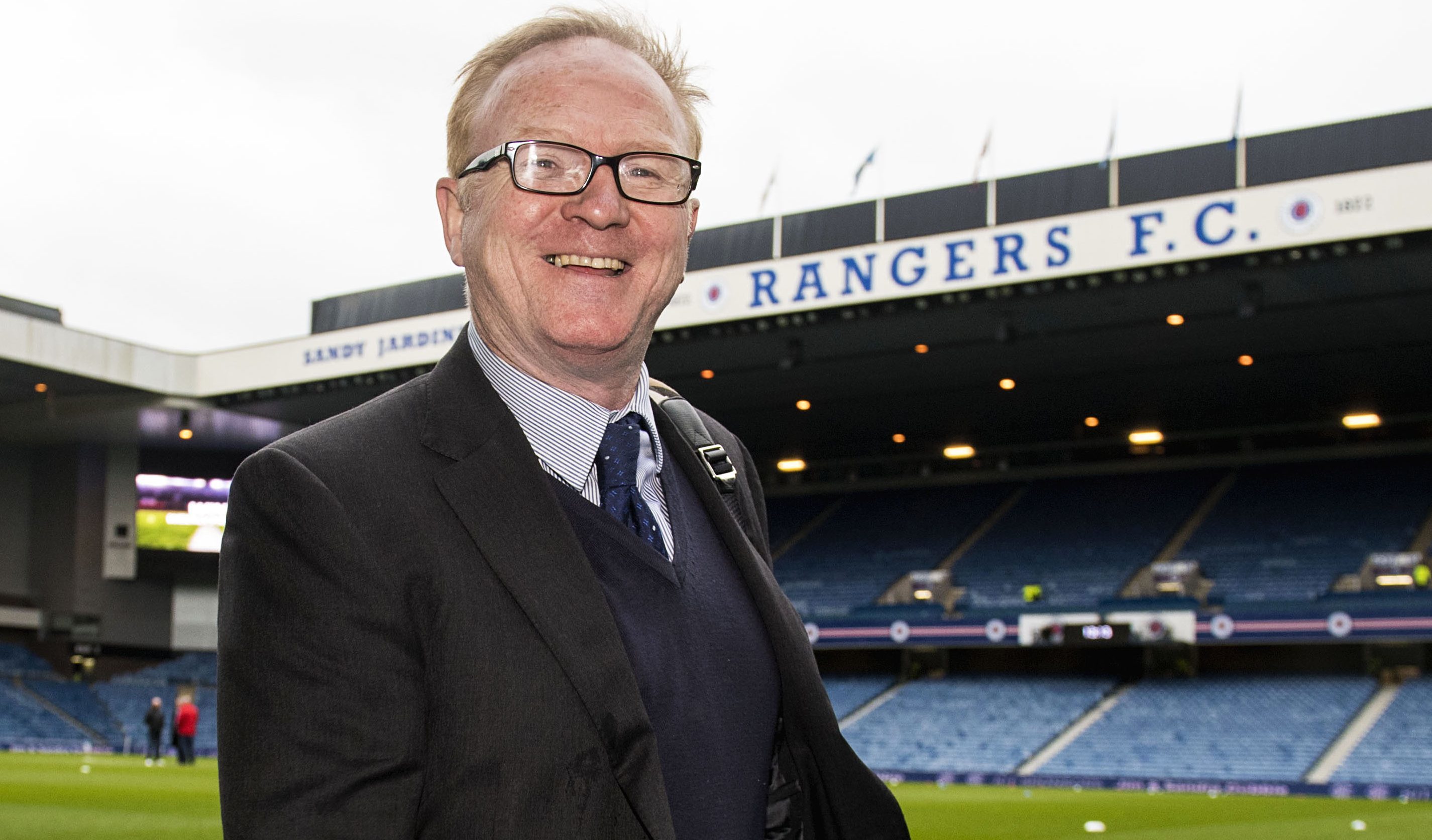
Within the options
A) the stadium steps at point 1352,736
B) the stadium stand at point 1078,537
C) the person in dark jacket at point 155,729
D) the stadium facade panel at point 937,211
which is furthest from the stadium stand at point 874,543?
the person in dark jacket at point 155,729

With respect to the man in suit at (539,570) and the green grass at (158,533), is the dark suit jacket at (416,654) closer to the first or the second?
the man in suit at (539,570)

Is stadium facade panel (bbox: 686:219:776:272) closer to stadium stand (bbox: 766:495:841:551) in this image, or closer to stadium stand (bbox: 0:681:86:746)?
stadium stand (bbox: 766:495:841:551)

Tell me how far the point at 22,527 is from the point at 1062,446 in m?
30.1

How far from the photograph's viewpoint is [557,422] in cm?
178

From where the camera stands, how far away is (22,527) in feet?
123

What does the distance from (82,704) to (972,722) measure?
2381 cm

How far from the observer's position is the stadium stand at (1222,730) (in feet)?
78.3

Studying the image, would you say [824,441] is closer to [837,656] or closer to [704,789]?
[837,656]

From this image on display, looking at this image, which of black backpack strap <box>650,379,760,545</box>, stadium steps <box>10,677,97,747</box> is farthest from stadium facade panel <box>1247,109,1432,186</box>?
stadium steps <box>10,677,97,747</box>

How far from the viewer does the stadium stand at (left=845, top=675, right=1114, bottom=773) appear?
27.3m

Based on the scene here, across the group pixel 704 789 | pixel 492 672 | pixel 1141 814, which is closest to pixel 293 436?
pixel 492 672

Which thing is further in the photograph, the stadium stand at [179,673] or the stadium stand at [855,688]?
the stadium stand at [179,673]

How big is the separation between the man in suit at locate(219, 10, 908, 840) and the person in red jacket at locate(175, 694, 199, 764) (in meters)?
26.2

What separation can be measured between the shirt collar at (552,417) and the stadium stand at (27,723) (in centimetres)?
3462
